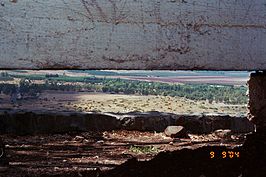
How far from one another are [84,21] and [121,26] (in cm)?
8

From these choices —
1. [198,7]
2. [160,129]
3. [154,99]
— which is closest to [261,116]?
[198,7]

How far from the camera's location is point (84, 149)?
213 inches

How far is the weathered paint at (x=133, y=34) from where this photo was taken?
103 cm

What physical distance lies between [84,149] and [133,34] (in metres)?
4.44

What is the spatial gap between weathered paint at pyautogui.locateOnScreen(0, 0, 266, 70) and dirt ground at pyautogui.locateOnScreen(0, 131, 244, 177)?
70.7 inches

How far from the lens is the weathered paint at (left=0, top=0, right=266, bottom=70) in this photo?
3.37 feet

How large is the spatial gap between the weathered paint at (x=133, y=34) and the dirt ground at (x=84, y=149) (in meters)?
1.80
